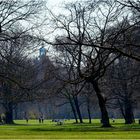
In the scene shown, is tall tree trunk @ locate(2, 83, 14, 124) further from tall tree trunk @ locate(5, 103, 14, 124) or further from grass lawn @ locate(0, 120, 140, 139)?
grass lawn @ locate(0, 120, 140, 139)

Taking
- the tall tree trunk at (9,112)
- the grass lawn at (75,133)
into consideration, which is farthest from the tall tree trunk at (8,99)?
the grass lawn at (75,133)

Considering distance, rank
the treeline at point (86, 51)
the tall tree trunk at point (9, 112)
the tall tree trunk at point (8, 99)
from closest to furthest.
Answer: the treeline at point (86, 51) < the tall tree trunk at point (8, 99) < the tall tree trunk at point (9, 112)

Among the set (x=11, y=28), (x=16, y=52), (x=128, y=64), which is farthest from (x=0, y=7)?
(x=128, y=64)

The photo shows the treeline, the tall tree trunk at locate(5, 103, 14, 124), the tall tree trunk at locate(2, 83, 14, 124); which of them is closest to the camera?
the treeline

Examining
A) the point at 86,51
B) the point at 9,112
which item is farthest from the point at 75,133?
the point at 9,112

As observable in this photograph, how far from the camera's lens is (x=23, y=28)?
42219 mm

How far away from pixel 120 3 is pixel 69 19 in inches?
888

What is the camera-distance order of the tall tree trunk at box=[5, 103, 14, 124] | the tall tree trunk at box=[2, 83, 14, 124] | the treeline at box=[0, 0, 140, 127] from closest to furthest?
the treeline at box=[0, 0, 140, 127] → the tall tree trunk at box=[2, 83, 14, 124] → the tall tree trunk at box=[5, 103, 14, 124]

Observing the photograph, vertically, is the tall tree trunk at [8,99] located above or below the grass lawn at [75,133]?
above

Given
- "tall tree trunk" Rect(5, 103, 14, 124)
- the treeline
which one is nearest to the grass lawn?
the treeline

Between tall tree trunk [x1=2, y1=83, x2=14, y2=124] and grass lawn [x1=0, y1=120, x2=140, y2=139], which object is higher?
tall tree trunk [x1=2, y1=83, x2=14, y2=124]

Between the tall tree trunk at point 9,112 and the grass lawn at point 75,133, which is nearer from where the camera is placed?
the grass lawn at point 75,133

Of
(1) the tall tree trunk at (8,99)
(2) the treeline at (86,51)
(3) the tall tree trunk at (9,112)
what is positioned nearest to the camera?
(2) the treeline at (86,51)

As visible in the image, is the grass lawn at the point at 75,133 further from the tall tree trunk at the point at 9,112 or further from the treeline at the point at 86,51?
the tall tree trunk at the point at 9,112
